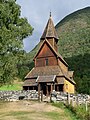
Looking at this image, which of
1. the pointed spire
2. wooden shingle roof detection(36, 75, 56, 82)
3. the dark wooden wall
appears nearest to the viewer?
wooden shingle roof detection(36, 75, 56, 82)

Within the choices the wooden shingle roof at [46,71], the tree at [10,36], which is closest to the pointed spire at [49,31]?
the wooden shingle roof at [46,71]

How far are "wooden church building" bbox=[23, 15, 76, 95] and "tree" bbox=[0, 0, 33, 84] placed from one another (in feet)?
67.7

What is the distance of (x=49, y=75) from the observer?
6188 cm

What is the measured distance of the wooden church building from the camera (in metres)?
60.7

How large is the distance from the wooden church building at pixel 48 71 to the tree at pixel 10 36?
67.7 feet

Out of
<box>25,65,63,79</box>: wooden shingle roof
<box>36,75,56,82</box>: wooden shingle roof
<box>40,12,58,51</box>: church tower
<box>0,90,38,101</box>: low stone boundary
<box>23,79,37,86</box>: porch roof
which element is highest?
<box>40,12,58,51</box>: church tower

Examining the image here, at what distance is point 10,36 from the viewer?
36.9 m

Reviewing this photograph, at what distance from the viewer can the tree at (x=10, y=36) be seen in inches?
1447

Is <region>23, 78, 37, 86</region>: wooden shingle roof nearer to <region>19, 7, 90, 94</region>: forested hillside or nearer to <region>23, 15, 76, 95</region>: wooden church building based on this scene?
<region>23, 15, 76, 95</region>: wooden church building

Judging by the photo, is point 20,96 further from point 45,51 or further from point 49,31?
point 49,31

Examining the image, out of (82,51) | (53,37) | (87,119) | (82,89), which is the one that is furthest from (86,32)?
(87,119)

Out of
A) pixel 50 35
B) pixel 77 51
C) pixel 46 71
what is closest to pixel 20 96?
pixel 46 71

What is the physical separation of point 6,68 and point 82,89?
162 feet

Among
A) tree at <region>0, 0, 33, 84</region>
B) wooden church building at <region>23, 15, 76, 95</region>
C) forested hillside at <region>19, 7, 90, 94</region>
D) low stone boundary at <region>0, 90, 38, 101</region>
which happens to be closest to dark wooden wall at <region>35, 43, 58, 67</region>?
wooden church building at <region>23, 15, 76, 95</region>
